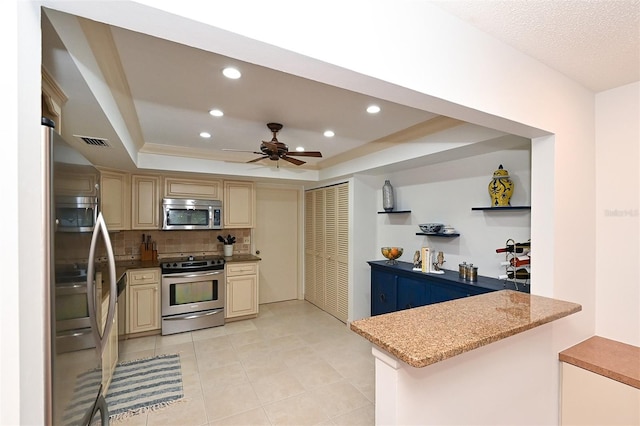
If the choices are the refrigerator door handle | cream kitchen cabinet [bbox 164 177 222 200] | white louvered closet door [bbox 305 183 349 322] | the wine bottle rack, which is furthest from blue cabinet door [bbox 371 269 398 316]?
the refrigerator door handle

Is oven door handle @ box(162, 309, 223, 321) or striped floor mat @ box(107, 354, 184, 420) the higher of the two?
oven door handle @ box(162, 309, 223, 321)

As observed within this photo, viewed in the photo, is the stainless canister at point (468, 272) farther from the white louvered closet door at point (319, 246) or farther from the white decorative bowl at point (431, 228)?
the white louvered closet door at point (319, 246)

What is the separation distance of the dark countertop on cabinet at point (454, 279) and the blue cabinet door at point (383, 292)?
0.13 m

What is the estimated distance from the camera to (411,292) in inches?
131

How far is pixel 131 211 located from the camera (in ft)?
13.5

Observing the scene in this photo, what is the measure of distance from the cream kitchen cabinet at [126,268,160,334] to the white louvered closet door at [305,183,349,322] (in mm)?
2559

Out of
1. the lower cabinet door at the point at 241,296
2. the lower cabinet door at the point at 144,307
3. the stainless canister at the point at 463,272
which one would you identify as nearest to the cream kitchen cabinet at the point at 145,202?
the lower cabinet door at the point at 144,307

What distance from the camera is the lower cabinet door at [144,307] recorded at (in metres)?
3.89

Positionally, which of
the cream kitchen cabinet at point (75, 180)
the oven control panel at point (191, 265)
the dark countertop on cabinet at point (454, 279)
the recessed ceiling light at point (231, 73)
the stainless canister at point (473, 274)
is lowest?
the oven control panel at point (191, 265)

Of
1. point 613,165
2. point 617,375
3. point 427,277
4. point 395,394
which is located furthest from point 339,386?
point 613,165

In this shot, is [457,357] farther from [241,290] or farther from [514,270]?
[241,290]

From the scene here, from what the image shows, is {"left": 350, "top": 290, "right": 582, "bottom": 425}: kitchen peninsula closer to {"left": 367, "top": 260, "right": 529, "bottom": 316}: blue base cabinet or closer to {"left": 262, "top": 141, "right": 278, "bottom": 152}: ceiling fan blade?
{"left": 367, "top": 260, "right": 529, "bottom": 316}: blue base cabinet

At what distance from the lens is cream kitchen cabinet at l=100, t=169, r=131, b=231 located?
12.3ft

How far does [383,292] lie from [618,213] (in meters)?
2.38
